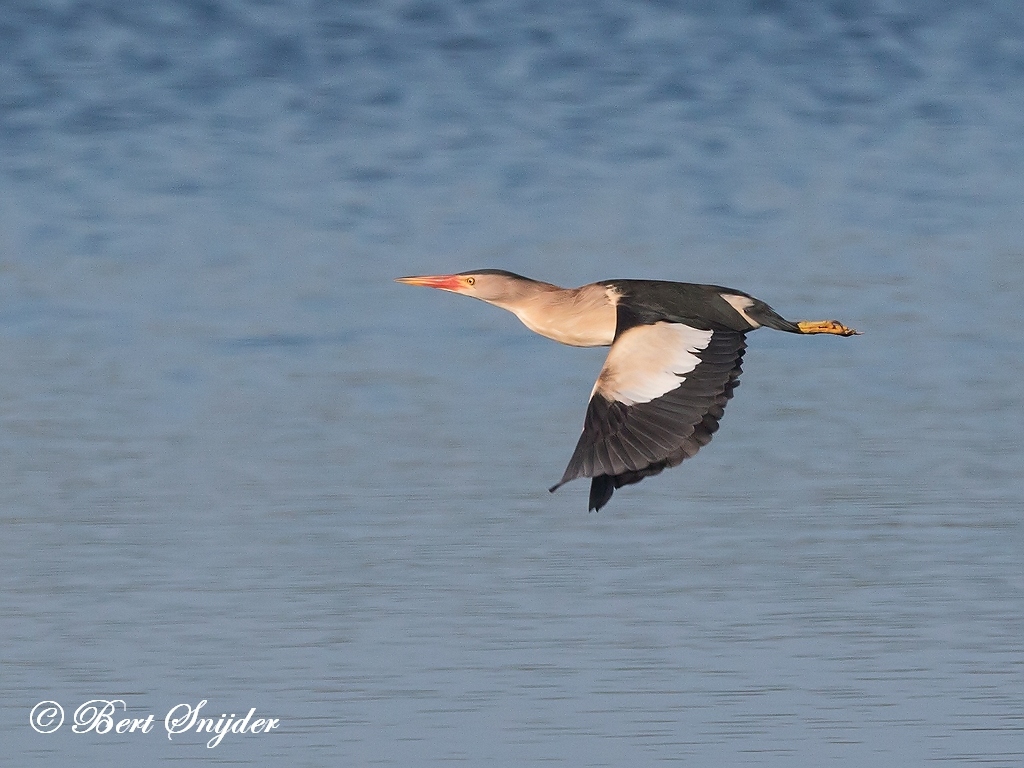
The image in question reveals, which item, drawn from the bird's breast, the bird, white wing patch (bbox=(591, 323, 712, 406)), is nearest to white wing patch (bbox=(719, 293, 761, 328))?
the bird

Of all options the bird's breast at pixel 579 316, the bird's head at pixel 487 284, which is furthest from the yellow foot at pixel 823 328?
the bird's head at pixel 487 284

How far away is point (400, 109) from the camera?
15273 mm

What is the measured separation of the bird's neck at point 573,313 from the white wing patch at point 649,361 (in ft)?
1.57

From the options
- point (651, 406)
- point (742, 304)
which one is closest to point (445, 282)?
point (742, 304)

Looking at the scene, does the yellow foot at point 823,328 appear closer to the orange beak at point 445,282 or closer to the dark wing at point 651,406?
the dark wing at point 651,406

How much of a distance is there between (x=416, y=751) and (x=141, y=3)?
11441 millimetres

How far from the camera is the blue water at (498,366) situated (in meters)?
6.79

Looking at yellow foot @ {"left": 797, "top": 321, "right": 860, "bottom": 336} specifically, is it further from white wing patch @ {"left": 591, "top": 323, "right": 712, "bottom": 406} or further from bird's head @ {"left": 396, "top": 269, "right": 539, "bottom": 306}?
bird's head @ {"left": 396, "top": 269, "right": 539, "bottom": 306}

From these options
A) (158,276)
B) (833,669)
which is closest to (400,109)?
(158,276)

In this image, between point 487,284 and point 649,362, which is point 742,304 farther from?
point 487,284

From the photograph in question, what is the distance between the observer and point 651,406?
20.8 feet

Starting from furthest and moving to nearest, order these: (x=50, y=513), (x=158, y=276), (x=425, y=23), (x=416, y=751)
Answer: (x=425, y=23)
(x=158, y=276)
(x=50, y=513)
(x=416, y=751)

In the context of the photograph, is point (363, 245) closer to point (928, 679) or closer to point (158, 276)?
point (158, 276)

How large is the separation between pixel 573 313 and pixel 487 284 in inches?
23.7
